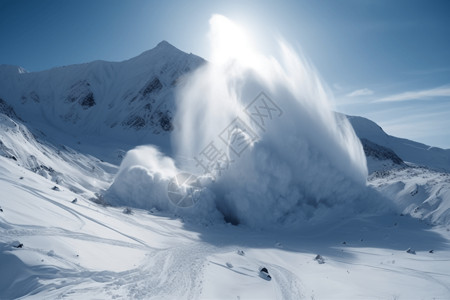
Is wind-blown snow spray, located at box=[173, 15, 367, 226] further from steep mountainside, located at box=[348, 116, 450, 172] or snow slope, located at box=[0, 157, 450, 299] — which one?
steep mountainside, located at box=[348, 116, 450, 172]

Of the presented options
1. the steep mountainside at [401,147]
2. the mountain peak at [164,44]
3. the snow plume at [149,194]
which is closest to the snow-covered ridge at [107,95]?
the mountain peak at [164,44]

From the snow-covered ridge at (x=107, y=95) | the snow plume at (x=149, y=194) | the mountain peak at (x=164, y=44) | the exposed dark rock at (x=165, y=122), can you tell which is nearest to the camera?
the snow plume at (x=149, y=194)

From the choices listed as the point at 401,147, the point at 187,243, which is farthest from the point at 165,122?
the point at 401,147

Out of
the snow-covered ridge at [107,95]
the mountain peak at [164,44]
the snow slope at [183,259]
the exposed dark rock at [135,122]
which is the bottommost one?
the snow slope at [183,259]

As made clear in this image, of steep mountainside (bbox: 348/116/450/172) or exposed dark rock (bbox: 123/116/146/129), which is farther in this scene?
steep mountainside (bbox: 348/116/450/172)

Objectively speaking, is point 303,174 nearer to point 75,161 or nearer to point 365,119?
point 75,161

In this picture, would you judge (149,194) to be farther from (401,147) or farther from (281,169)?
(401,147)

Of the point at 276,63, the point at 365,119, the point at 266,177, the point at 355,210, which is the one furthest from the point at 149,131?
the point at 365,119

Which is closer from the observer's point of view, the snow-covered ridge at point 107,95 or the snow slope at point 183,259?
the snow slope at point 183,259

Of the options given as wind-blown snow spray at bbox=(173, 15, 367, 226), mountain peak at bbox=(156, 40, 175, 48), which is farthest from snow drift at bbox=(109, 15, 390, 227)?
mountain peak at bbox=(156, 40, 175, 48)

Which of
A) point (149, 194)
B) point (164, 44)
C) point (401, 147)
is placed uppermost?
point (164, 44)

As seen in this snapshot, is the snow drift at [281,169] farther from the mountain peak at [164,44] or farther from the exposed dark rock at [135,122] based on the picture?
the mountain peak at [164,44]

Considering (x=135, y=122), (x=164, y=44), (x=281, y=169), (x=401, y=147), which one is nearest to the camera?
(x=281, y=169)

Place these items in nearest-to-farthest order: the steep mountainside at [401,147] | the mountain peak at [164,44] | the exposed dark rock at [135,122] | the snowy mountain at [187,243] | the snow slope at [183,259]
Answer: the snow slope at [183,259]
the snowy mountain at [187,243]
the exposed dark rock at [135,122]
the steep mountainside at [401,147]
the mountain peak at [164,44]
